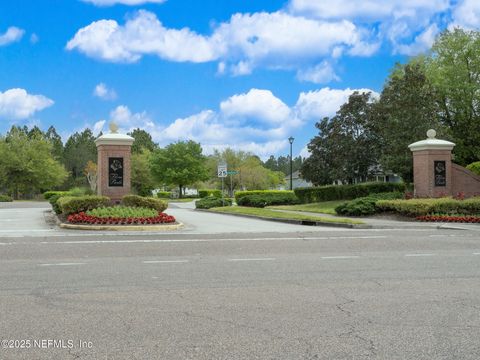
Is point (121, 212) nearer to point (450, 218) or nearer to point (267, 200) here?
point (450, 218)

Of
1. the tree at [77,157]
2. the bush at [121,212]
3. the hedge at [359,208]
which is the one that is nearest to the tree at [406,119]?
the hedge at [359,208]

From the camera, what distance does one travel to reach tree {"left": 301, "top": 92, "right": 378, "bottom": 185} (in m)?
38.8

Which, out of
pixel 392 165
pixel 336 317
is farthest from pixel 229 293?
pixel 392 165

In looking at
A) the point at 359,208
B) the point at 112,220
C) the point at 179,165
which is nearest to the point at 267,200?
the point at 359,208

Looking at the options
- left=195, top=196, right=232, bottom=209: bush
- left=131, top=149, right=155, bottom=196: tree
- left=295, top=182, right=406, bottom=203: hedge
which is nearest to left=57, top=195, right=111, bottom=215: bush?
left=195, top=196, right=232, bottom=209: bush

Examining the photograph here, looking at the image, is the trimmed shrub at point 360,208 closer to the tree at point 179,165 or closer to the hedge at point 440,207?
the hedge at point 440,207

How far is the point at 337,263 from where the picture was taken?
36.0 feet

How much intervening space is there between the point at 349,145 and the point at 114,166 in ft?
68.3

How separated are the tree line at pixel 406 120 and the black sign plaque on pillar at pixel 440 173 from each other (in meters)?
3.32

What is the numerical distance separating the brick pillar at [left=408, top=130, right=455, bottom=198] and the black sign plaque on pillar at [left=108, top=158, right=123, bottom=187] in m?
14.0

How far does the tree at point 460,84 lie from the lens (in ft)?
143

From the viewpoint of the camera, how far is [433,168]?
26.4 metres

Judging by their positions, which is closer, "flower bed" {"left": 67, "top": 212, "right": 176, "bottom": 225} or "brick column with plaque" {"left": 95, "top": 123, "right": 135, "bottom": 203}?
"flower bed" {"left": 67, "top": 212, "right": 176, "bottom": 225}

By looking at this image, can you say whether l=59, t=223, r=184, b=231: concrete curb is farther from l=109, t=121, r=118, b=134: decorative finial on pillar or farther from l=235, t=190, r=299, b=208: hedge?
l=235, t=190, r=299, b=208: hedge
